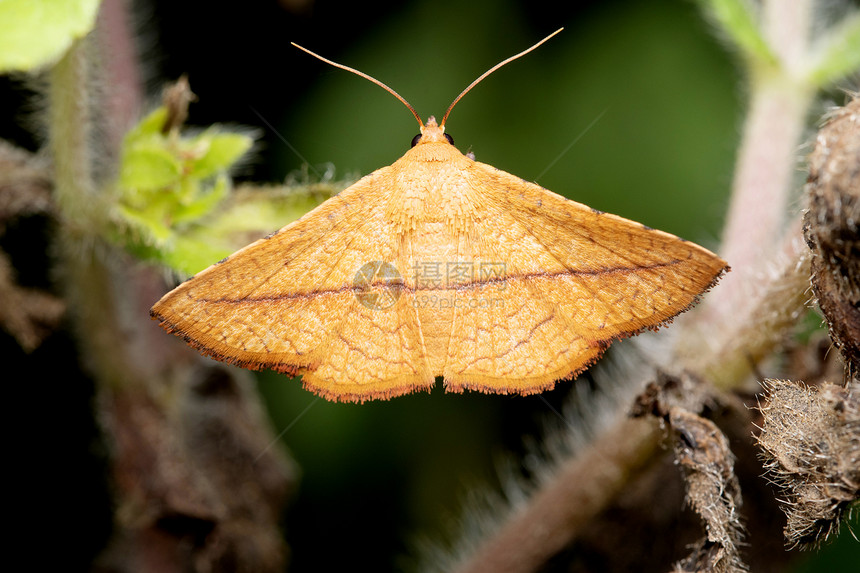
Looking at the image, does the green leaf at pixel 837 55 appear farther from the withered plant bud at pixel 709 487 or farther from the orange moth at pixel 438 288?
the withered plant bud at pixel 709 487

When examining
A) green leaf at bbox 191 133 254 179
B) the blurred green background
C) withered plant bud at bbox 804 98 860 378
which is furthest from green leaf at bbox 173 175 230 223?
withered plant bud at bbox 804 98 860 378

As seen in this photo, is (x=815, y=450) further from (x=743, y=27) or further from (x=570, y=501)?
(x=743, y=27)

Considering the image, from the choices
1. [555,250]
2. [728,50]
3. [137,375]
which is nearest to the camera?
[555,250]

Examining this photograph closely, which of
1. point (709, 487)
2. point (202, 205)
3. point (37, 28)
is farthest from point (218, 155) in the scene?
point (709, 487)

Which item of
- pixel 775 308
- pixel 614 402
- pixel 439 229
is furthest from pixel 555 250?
pixel 614 402

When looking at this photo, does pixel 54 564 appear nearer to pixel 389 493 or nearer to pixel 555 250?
pixel 389 493

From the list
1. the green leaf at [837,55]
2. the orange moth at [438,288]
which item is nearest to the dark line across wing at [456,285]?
the orange moth at [438,288]

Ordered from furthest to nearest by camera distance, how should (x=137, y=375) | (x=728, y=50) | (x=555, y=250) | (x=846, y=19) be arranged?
(x=728, y=50)
(x=846, y=19)
(x=137, y=375)
(x=555, y=250)
